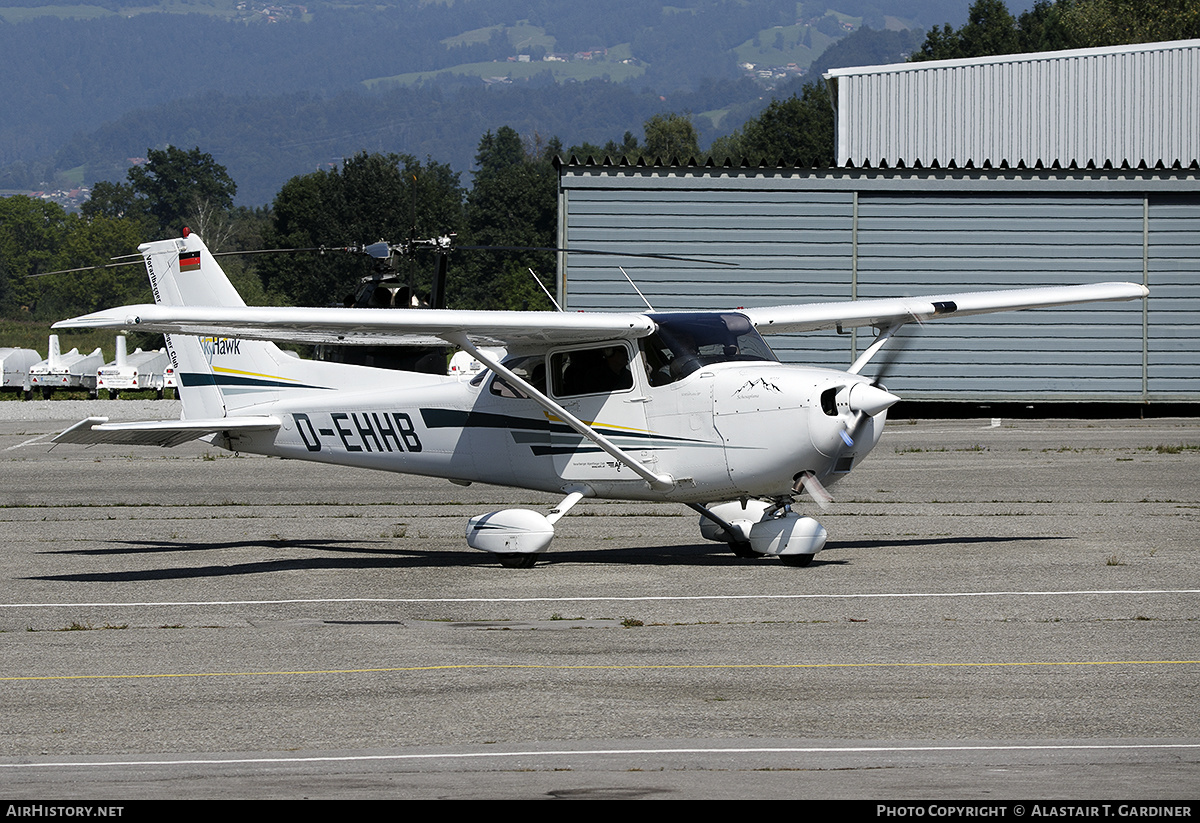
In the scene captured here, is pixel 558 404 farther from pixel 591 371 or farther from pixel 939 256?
pixel 939 256

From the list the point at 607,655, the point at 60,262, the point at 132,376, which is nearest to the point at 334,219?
the point at 132,376

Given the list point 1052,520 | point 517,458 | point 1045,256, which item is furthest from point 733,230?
point 517,458

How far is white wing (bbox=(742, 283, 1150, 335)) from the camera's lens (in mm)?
14664

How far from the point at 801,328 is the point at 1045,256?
1645cm

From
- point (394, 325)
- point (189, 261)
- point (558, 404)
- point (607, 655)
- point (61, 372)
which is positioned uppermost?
point (189, 261)

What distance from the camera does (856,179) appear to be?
3011 centimetres

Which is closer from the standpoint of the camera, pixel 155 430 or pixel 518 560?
pixel 518 560

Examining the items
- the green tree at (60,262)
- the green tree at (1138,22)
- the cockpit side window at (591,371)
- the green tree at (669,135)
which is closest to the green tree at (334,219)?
the green tree at (60,262)

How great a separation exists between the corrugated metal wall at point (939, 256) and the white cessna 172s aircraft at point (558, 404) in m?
14.2

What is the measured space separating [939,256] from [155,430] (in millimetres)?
20254

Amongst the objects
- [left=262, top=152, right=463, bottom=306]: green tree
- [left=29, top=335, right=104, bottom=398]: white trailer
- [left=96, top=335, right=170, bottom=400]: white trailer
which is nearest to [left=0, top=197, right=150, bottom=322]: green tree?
[left=262, top=152, right=463, bottom=306]: green tree

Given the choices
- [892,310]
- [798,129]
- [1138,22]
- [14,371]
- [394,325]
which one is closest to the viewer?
[394,325]

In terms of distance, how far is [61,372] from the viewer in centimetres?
5284

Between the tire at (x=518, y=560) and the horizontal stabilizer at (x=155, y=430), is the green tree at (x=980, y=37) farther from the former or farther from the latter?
the tire at (x=518, y=560)
